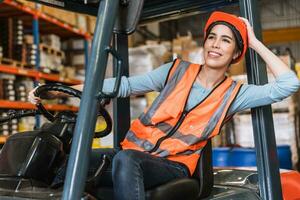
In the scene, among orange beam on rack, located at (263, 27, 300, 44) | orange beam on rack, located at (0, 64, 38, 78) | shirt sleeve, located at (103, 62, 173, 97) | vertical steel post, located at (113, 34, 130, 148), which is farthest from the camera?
orange beam on rack, located at (263, 27, 300, 44)

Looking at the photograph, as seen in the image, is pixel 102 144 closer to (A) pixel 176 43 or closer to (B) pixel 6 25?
(B) pixel 6 25

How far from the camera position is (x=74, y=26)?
8.48 metres

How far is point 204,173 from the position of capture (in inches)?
92.5

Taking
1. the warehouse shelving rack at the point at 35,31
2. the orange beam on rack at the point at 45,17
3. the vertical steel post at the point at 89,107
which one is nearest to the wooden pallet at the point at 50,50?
the warehouse shelving rack at the point at 35,31

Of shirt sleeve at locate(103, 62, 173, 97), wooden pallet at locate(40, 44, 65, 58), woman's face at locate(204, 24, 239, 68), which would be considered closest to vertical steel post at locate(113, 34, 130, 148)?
shirt sleeve at locate(103, 62, 173, 97)

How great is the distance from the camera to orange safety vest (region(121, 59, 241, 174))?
2.32 m

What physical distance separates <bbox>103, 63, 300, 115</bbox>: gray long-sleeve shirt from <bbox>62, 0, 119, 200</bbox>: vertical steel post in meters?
0.61

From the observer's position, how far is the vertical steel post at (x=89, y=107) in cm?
160

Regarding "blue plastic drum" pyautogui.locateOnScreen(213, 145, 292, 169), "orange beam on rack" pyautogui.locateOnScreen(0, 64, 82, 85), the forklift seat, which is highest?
"orange beam on rack" pyautogui.locateOnScreen(0, 64, 82, 85)

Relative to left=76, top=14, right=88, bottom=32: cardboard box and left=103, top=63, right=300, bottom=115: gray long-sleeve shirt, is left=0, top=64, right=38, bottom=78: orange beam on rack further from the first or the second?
left=103, top=63, right=300, bottom=115: gray long-sleeve shirt

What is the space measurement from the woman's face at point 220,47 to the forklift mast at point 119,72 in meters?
0.11

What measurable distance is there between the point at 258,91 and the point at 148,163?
2.45 feet

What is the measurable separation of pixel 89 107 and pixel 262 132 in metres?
1.12

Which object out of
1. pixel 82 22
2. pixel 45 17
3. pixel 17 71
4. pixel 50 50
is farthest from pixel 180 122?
pixel 82 22
